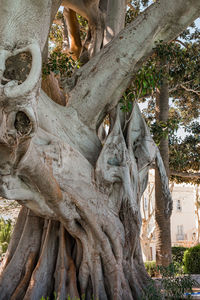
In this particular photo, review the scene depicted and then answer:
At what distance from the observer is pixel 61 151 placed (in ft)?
16.0

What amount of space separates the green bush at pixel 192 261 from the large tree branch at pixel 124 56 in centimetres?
627

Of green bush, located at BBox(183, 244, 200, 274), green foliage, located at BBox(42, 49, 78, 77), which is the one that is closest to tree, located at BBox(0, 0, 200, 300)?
green foliage, located at BBox(42, 49, 78, 77)

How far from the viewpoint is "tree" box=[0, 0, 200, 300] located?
4488mm

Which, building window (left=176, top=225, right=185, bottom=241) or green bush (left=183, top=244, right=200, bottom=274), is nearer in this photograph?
green bush (left=183, top=244, right=200, bottom=274)

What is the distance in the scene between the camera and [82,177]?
5098 millimetres

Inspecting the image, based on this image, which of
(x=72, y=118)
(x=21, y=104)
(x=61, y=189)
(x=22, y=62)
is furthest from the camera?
(x=72, y=118)

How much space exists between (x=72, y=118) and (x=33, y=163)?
1.43 metres

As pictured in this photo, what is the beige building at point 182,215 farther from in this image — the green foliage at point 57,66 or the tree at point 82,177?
the tree at point 82,177

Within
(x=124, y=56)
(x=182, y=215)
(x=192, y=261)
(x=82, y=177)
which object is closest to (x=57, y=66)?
(x=124, y=56)

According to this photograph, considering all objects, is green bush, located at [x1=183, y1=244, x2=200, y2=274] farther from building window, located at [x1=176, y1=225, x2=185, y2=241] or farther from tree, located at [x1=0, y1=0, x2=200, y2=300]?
building window, located at [x1=176, y1=225, x2=185, y2=241]

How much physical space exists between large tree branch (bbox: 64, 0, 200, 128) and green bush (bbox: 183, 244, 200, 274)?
6275mm

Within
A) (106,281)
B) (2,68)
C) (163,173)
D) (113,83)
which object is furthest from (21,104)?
(163,173)

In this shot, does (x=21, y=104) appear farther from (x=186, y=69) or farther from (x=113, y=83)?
(x=186, y=69)

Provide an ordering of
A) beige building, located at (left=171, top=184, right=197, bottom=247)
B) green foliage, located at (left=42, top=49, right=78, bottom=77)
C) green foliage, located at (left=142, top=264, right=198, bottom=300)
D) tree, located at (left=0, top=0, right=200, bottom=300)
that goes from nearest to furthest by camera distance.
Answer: tree, located at (left=0, top=0, right=200, bottom=300) < green foliage, located at (left=142, top=264, right=198, bottom=300) < green foliage, located at (left=42, top=49, right=78, bottom=77) < beige building, located at (left=171, top=184, right=197, bottom=247)
